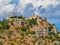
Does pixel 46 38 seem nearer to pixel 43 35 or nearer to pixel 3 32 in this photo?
pixel 43 35

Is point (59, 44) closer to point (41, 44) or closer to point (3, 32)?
point (41, 44)

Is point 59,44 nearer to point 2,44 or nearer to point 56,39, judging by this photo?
point 56,39

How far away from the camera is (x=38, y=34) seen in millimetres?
198375

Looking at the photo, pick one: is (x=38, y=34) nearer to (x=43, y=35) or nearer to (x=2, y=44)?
(x=43, y=35)

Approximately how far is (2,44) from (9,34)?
7942mm

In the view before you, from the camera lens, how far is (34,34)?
198125 millimetres

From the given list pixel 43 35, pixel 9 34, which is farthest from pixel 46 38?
pixel 9 34

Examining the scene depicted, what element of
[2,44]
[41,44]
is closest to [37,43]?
[41,44]

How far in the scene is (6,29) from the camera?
652 ft

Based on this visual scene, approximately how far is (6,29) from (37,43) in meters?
14.2

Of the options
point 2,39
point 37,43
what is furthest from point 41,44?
point 2,39

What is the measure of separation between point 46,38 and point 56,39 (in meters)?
3.95

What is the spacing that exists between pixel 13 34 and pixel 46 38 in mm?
12887

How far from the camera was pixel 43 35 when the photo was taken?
198750mm
